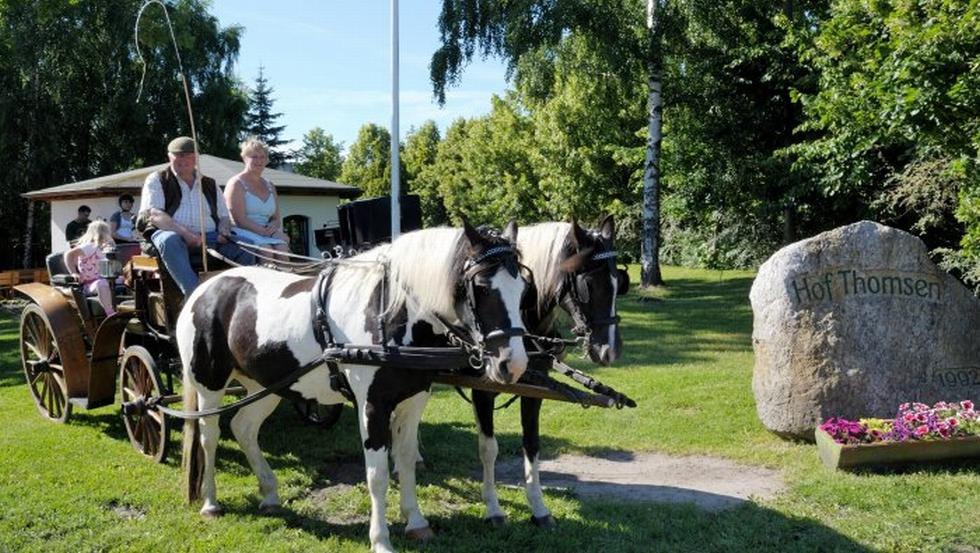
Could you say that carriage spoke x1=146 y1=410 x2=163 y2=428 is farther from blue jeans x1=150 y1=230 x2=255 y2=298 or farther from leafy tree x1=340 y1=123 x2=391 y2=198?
leafy tree x1=340 y1=123 x2=391 y2=198

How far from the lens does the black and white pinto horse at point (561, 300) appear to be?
A: 15.8ft

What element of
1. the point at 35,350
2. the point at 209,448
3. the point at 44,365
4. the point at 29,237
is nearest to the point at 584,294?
the point at 209,448

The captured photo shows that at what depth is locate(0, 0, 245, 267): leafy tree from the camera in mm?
26266

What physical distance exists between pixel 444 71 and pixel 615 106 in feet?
38.9

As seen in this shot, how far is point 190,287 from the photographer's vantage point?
577 centimetres

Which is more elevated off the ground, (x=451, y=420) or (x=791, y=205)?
(x=791, y=205)

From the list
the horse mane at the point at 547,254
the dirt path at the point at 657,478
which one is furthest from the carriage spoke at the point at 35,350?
the horse mane at the point at 547,254

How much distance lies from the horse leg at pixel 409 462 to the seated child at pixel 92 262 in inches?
141

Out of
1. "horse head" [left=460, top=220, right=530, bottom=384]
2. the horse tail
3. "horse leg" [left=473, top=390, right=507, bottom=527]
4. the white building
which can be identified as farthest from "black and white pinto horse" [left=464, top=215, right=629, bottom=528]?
the white building

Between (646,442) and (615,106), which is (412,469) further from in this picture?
(615,106)

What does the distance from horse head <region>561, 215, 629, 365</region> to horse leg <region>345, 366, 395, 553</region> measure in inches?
50.3

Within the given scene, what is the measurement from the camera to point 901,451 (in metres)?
6.03

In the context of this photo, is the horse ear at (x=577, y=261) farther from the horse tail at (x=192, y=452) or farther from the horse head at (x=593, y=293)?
the horse tail at (x=192, y=452)

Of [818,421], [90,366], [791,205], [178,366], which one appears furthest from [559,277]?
[791,205]
